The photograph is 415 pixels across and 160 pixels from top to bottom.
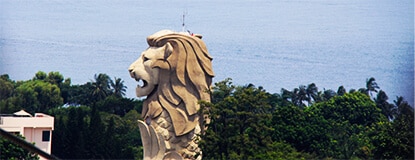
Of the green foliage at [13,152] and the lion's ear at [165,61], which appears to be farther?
the green foliage at [13,152]

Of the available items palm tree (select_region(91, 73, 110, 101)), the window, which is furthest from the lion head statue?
palm tree (select_region(91, 73, 110, 101))

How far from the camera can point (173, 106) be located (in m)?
18.0

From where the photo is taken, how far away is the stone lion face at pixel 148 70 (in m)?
18.2

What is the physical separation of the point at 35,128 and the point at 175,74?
12.9 m

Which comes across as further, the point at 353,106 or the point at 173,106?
the point at 353,106

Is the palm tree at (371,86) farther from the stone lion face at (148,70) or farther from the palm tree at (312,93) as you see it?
the stone lion face at (148,70)

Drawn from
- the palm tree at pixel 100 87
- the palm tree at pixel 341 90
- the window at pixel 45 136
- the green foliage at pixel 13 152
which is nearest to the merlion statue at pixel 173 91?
the green foliage at pixel 13 152

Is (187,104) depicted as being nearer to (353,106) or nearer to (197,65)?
(197,65)

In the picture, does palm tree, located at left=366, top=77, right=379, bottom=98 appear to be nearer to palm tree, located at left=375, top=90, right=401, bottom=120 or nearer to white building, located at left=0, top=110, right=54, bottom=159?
palm tree, located at left=375, top=90, right=401, bottom=120

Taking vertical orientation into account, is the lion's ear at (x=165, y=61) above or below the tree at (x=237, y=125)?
above

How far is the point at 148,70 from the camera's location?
18188 millimetres

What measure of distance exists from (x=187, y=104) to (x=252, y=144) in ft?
4.09

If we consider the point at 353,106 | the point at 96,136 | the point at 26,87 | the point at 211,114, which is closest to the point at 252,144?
the point at 211,114

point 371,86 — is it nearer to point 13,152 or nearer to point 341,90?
point 341,90
